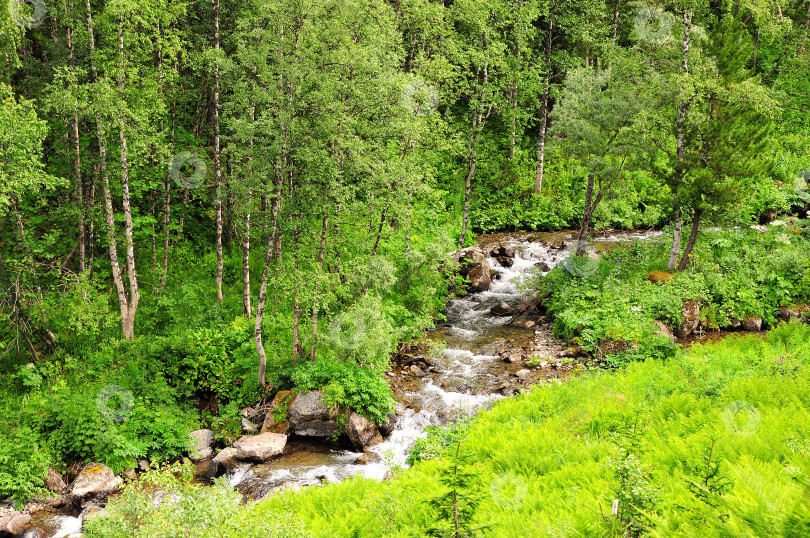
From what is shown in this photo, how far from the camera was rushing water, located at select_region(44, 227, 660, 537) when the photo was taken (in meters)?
12.2

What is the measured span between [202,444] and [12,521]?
4143mm

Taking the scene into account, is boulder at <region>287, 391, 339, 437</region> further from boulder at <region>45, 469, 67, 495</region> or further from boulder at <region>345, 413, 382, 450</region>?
boulder at <region>45, 469, 67, 495</region>

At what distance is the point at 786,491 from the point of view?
451 cm

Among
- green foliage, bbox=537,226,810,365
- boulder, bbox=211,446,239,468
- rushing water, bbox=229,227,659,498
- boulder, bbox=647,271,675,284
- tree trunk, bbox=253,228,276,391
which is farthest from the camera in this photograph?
boulder, bbox=647,271,675,284

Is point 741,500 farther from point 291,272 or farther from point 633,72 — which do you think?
point 633,72

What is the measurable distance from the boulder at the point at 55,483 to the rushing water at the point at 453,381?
0.74m

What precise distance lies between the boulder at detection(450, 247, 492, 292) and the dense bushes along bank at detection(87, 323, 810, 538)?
1088 centimetres

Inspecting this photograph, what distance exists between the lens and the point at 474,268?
24484mm

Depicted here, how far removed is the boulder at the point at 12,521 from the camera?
402 inches

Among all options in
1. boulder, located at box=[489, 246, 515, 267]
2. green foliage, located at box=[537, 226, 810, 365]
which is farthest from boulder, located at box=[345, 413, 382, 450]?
boulder, located at box=[489, 246, 515, 267]

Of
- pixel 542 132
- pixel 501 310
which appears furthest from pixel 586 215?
pixel 542 132

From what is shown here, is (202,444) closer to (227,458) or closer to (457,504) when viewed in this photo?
(227,458)

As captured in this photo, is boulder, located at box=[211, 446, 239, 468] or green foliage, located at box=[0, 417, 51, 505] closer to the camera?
green foliage, located at box=[0, 417, 51, 505]

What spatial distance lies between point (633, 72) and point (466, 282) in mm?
11131
